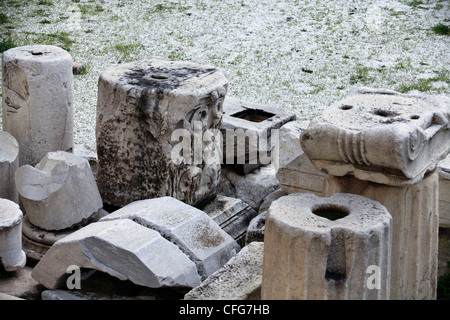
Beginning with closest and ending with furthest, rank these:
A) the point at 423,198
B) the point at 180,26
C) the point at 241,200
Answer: the point at 423,198 → the point at 241,200 → the point at 180,26

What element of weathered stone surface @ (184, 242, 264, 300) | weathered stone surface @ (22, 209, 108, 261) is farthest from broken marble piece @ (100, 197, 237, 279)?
weathered stone surface @ (22, 209, 108, 261)

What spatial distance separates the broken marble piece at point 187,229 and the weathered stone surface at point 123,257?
13 cm

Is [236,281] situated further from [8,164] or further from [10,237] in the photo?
[8,164]

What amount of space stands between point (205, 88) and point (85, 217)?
1.30m

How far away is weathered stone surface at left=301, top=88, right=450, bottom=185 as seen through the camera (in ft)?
11.5

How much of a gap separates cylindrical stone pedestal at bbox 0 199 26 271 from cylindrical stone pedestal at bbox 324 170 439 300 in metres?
2.03

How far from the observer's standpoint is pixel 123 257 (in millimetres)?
3916

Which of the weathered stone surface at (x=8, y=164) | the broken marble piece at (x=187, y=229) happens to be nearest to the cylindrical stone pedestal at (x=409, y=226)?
the broken marble piece at (x=187, y=229)

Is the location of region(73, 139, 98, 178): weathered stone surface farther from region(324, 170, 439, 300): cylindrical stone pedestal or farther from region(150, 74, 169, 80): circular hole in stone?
region(324, 170, 439, 300): cylindrical stone pedestal

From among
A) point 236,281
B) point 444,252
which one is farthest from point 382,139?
point 444,252

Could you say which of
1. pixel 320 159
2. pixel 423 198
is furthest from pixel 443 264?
pixel 320 159

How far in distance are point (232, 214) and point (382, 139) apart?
214 cm

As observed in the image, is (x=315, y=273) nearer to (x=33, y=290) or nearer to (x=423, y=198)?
(x=423, y=198)
